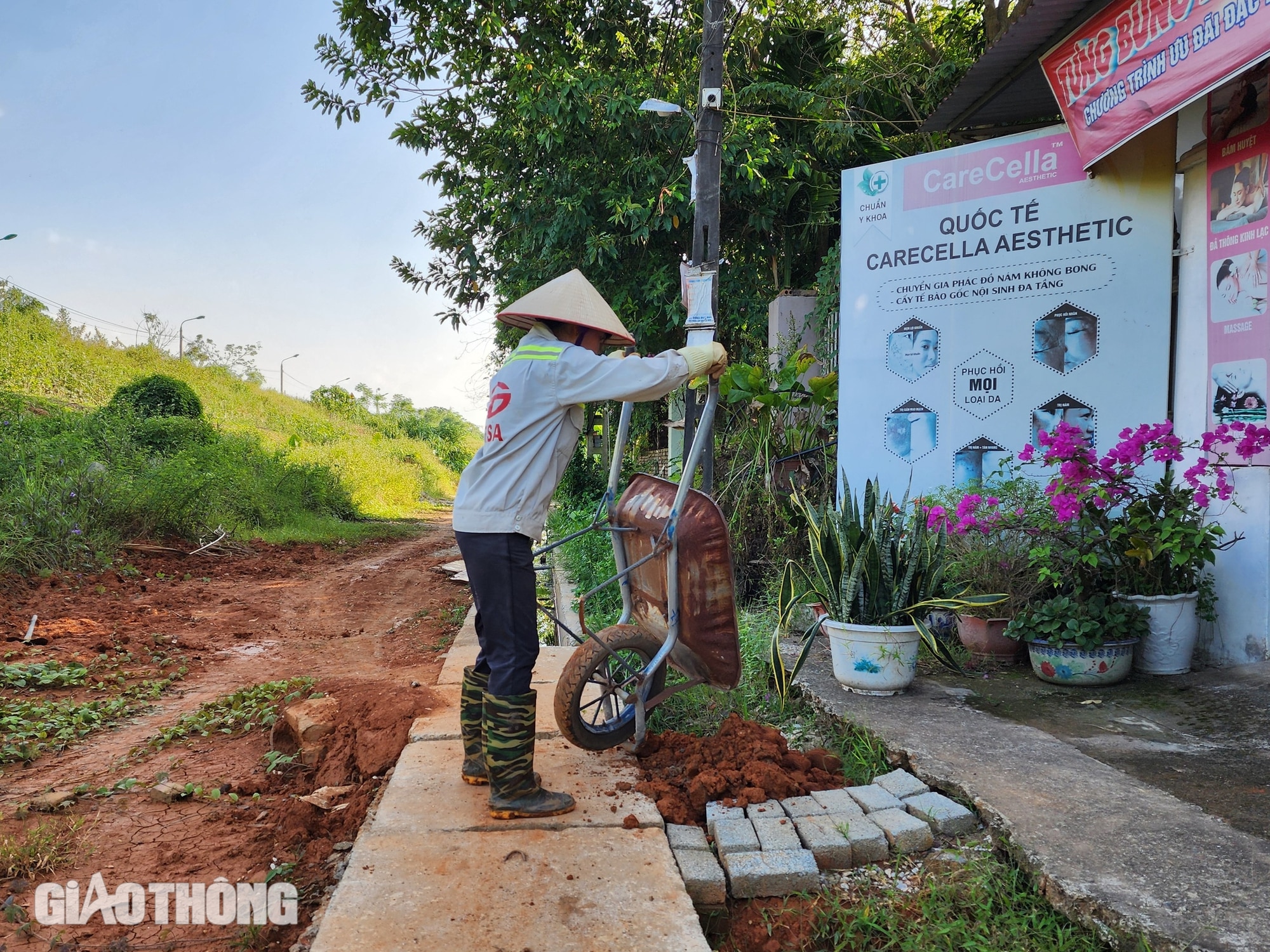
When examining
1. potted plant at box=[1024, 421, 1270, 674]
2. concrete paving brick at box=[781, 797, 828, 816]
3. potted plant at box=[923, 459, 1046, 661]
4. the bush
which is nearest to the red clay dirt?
concrete paving brick at box=[781, 797, 828, 816]

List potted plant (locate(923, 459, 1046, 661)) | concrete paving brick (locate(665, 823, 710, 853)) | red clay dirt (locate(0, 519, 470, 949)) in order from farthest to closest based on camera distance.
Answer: potted plant (locate(923, 459, 1046, 661)) → red clay dirt (locate(0, 519, 470, 949)) → concrete paving brick (locate(665, 823, 710, 853))

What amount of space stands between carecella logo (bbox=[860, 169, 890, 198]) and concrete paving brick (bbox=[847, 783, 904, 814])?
4.51m

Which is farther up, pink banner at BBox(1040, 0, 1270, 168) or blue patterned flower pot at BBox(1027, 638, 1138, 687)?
pink banner at BBox(1040, 0, 1270, 168)

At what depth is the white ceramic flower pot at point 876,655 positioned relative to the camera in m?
3.99

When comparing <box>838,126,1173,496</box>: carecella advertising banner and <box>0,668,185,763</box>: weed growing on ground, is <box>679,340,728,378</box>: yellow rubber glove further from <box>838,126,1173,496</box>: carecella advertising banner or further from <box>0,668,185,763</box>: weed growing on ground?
<box>0,668,185,763</box>: weed growing on ground

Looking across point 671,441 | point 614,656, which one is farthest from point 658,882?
point 671,441

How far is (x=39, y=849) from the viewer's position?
3.00 meters

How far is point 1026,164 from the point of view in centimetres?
562

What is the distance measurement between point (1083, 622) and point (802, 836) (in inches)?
94.0

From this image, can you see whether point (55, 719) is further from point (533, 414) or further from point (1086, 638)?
point (1086, 638)

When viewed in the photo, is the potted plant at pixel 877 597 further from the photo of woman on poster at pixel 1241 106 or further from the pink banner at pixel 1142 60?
the photo of woman on poster at pixel 1241 106

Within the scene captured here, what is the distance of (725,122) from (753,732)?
7.34 meters

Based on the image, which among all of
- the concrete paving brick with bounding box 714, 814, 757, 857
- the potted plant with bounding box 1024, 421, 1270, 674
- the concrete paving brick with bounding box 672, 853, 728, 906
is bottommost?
the concrete paving brick with bounding box 672, 853, 728, 906

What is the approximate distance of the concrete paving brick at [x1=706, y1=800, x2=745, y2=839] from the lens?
112 inches
